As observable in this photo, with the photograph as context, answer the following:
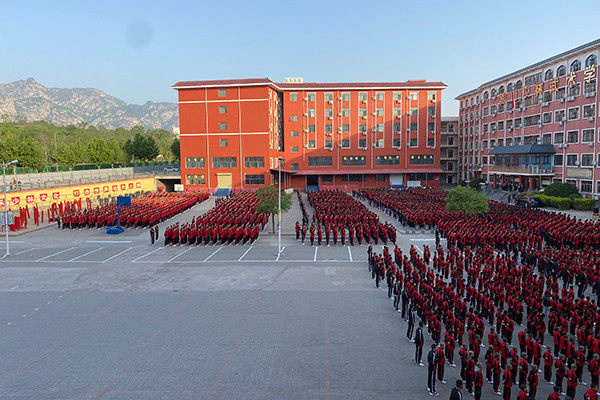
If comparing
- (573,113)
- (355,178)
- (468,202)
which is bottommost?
(468,202)

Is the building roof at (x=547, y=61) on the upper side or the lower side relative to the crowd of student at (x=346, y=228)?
upper

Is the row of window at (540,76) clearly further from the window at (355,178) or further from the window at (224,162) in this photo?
the window at (224,162)

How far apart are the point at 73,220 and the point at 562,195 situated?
4294cm

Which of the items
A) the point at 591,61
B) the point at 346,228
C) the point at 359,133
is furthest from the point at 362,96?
the point at 346,228

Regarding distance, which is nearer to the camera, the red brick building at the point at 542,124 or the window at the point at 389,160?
the red brick building at the point at 542,124

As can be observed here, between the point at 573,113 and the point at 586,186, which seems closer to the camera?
the point at 586,186

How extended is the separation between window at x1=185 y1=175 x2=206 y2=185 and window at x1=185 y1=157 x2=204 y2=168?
4.48 ft

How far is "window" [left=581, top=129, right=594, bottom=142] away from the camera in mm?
40894

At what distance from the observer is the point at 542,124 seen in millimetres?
48000

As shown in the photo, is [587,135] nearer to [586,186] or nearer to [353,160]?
[586,186]

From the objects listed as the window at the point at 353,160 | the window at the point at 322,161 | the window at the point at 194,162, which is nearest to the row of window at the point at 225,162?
the window at the point at 194,162

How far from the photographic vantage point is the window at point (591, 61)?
39859 mm

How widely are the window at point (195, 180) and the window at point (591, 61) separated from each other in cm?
4517

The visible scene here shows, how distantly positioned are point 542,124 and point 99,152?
202 feet
